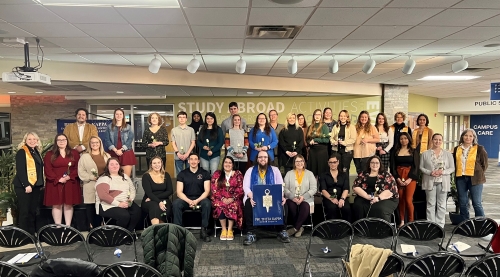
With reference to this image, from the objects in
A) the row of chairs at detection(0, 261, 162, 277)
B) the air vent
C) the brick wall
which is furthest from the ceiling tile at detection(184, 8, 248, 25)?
the brick wall

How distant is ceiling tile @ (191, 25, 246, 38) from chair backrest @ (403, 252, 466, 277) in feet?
9.96

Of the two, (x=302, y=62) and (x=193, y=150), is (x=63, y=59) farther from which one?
(x=302, y=62)

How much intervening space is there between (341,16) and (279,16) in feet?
2.21

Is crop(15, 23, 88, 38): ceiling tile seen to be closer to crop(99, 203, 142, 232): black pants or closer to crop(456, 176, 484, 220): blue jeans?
crop(99, 203, 142, 232): black pants

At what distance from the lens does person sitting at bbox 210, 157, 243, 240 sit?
4.91 m

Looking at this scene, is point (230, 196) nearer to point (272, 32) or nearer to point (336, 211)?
point (336, 211)

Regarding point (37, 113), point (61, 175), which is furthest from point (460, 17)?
point (37, 113)

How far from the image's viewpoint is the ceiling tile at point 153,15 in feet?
10.8

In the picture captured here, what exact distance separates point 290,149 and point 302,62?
5.91 ft

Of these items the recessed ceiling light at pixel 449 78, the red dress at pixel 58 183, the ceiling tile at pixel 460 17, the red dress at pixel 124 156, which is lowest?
the red dress at pixel 58 183

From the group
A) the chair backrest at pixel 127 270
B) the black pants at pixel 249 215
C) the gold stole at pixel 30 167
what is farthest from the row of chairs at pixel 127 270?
the gold stole at pixel 30 167

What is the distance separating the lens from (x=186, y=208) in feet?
16.3

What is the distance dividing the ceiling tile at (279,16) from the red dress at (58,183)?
3427 mm

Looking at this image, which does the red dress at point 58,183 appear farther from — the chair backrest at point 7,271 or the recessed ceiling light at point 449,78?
the recessed ceiling light at point 449,78
